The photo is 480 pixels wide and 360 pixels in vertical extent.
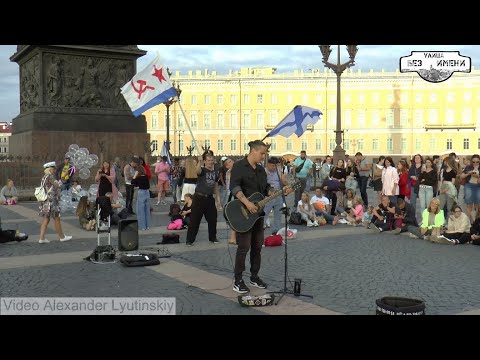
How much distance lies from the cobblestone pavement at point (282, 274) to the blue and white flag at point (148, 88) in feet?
8.82

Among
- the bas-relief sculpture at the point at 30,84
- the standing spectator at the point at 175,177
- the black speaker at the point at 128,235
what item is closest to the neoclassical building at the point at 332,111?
the bas-relief sculpture at the point at 30,84

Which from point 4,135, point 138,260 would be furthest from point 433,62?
point 4,135

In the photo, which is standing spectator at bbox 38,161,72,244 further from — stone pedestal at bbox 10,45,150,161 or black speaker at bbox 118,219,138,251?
stone pedestal at bbox 10,45,150,161

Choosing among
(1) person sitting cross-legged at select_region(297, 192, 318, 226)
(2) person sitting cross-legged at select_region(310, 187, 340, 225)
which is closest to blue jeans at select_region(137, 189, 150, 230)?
(1) person sitting cross-legged at select_region(297, 192, 318, 226)

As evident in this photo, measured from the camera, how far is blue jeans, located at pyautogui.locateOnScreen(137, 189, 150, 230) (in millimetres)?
12859

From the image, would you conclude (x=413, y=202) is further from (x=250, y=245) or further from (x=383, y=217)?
(x=250, y=245)

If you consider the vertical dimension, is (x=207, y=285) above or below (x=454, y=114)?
below

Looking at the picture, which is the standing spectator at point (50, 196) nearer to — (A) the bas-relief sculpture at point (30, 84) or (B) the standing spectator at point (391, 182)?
(B) the standing spectator at point (391, 182)

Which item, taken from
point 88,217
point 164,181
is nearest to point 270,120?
point 164,181

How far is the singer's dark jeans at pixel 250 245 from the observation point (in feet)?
23.2
